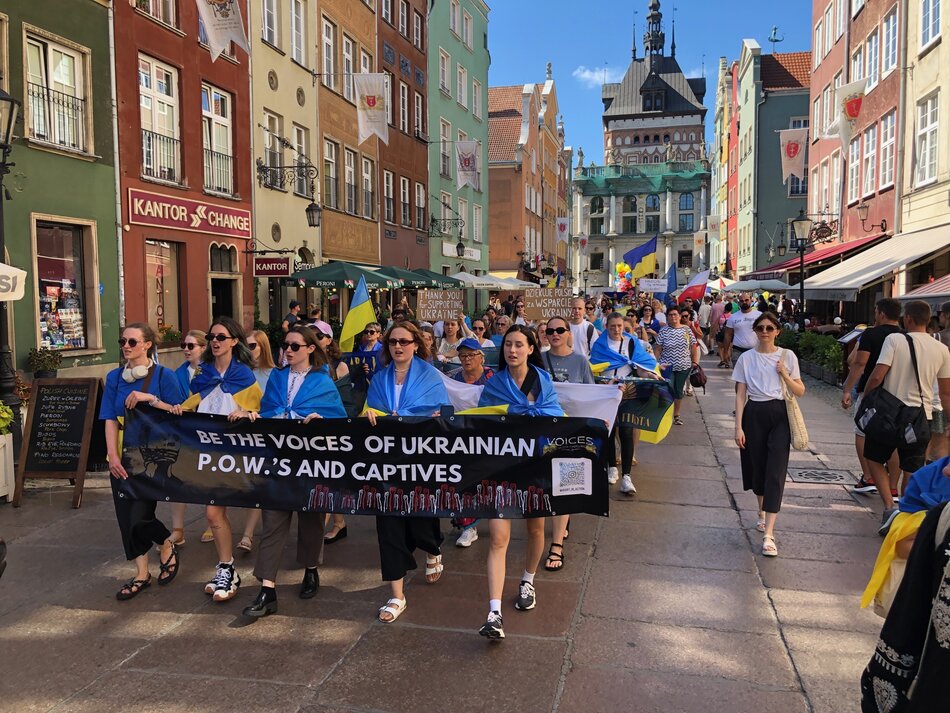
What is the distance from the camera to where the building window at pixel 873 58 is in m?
22.6

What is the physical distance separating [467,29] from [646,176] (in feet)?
272

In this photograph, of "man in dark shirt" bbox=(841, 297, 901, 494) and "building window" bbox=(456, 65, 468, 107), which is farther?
"building window" bbox=(456, 65, 468, 107)

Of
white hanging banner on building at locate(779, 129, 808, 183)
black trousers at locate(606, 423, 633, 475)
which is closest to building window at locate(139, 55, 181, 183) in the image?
black trousers at locate(606, 423, 633, 475)

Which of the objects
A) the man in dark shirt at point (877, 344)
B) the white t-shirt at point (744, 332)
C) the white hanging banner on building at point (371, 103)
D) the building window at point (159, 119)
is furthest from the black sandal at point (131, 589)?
the white hanging banner on building at point (371, 103)

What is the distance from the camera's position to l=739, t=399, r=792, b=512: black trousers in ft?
19.8

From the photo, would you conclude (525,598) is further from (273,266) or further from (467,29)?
(467,29)

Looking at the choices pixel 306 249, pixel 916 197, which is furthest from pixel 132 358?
pixel 916 197

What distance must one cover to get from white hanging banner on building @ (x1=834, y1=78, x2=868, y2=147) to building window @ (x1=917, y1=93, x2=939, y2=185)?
4238 millimetres

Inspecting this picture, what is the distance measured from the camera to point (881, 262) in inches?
705

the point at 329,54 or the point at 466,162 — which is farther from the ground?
the point at 329,54

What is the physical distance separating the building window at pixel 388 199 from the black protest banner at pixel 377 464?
2351 centimetres

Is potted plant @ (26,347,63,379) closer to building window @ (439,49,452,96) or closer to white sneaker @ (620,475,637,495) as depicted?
white sneaker @ (620,475,637,495)

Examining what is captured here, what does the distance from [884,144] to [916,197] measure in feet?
10.5

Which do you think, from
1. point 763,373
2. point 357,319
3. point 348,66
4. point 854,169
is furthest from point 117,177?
point 854,169
